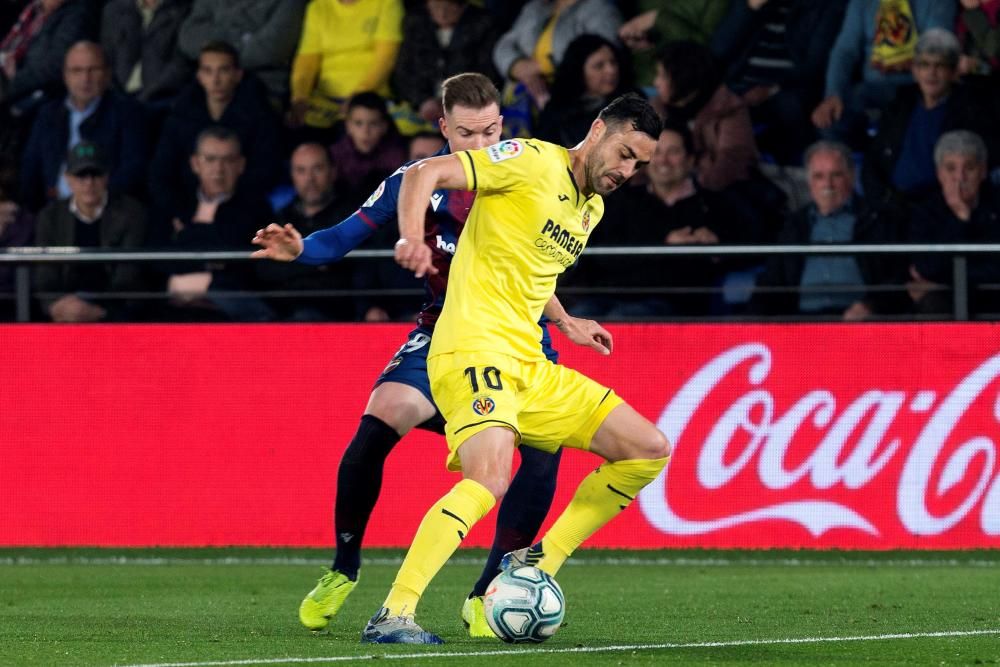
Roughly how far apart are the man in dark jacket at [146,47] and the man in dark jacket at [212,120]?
0.60 m

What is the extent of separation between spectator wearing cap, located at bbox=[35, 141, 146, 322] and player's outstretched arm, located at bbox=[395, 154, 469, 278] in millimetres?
6179

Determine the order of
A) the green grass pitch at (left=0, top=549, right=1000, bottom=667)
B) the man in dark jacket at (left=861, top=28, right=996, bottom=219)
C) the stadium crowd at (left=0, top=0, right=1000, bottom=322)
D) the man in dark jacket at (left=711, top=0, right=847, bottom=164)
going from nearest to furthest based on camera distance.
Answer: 1. the green grass pitch at (left=0, top=549, right=1000, bottom=667)
2. the stadium crowd at (left=0, top=0, right=1000, bottom=322)
3. the man in dark jacket at (left=861, top=28, right=996, bottom=219)
4. the man in dark jacket at (left=711, top=0, right=847, bottom=164)

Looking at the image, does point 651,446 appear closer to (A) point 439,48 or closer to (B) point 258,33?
(A) point 439,48

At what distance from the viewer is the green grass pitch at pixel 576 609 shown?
237 inches

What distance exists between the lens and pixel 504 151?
20.4 feet

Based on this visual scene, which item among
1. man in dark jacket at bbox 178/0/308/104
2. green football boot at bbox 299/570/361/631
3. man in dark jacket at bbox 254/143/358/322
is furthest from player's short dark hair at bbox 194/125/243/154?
green football boot at bbox 299/570/361/631

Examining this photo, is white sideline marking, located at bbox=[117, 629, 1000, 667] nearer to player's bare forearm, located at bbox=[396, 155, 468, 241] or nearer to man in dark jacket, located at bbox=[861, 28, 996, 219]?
player's bare forearm, located at bbox=[396, 155, 468, 241]

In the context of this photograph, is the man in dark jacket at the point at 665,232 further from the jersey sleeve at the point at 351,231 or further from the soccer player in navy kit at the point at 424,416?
the jersey sleeve at the point at 351,231

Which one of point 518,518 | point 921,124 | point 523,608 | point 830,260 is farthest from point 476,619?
point 921,124

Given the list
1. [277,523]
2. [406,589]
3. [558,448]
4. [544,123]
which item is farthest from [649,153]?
[544,123]

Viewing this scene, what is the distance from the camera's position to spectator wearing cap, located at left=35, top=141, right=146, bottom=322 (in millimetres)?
12180

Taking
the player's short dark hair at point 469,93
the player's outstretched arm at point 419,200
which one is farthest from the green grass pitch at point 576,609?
the player's short dark hair at point 469,93

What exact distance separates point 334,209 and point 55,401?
230 cm

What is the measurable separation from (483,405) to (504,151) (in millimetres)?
853
